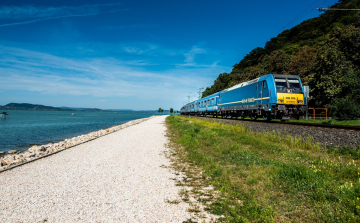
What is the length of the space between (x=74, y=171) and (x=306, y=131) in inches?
415

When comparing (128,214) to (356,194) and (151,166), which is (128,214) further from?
(356,194)

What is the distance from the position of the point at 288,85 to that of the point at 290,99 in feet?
3.99

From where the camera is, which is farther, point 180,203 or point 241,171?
point 241,171

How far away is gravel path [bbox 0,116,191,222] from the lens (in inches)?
151

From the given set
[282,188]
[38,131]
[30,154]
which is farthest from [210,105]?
[282,188]

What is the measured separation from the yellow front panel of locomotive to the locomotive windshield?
0.36 m

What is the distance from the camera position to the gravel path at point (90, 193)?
12.6 ft

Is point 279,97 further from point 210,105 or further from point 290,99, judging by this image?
point 210,105

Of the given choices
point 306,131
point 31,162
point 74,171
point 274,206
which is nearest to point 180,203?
point 274,206

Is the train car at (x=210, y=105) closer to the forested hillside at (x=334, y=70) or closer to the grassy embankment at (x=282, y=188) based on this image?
the forested hillside at (x=334, y=70)

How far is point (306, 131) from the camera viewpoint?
34.7 ft

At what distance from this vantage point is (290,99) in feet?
51.2

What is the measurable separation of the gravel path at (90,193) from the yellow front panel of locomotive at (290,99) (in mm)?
11396

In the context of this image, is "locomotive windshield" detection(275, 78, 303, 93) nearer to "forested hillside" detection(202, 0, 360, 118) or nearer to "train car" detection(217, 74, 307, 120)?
"train car" detection(217, 74, 307, 120)
